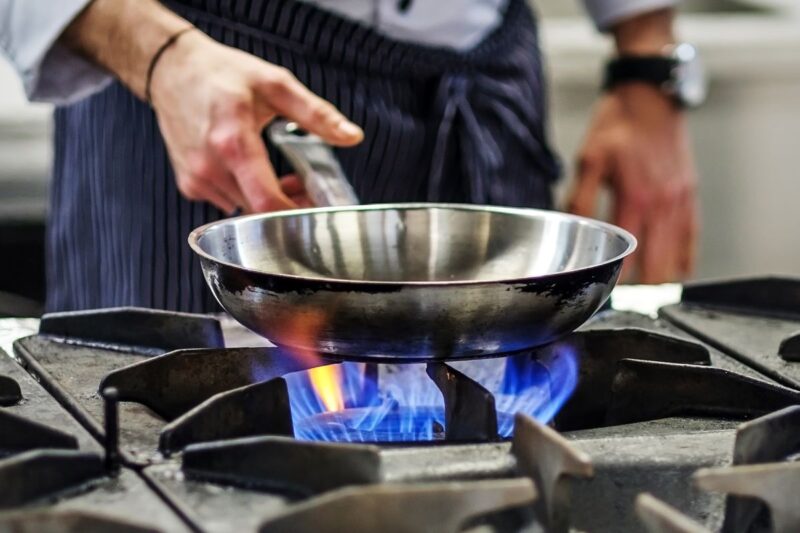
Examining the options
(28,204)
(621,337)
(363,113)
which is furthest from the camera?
(28,204)

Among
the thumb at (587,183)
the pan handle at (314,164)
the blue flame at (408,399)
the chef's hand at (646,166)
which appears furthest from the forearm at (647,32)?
the blue flame at (408,399)

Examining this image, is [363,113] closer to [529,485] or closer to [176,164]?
[176,164]

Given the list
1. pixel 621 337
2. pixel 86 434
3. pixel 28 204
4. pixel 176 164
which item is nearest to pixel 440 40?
pixel 176 164

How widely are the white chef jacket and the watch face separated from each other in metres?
0.25

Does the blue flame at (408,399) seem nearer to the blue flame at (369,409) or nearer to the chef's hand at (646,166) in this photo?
the blue flame at (369,409)

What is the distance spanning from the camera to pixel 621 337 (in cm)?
67

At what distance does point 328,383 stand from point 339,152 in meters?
0.39

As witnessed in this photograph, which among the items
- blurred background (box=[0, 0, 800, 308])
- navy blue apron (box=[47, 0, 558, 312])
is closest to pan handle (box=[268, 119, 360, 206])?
navy blue apron (box=[47, 0, 558, 312])

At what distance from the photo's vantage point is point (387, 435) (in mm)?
593

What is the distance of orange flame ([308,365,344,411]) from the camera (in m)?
0.62

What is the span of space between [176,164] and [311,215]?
18 cm

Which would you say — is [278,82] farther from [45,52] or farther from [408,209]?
[45,52]

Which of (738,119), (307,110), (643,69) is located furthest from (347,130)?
(738,119)

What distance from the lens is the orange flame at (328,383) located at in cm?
62
